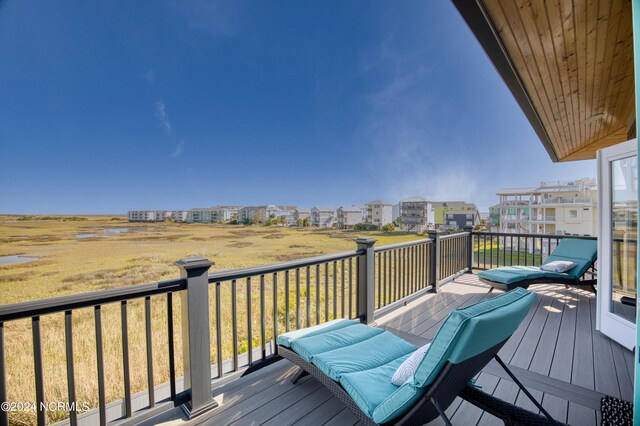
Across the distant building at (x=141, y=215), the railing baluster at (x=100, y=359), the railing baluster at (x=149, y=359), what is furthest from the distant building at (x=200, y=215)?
the railing baluster at (x=100, y=359)

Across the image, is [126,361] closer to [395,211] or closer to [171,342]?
[171,342]

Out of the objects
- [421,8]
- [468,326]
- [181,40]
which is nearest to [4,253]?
[181,40]

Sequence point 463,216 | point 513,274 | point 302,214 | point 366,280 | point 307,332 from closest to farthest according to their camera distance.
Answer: point 307,332 → point 366,280 → point 513,274 → point 302,214 → point 463,216

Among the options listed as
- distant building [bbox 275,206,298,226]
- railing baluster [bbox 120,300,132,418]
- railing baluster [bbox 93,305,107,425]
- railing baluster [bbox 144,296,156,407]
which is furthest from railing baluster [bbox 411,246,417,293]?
distant building [bbox 275,206,298,226]

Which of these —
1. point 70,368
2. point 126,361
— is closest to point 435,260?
point 126,361

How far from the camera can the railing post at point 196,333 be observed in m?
1.83

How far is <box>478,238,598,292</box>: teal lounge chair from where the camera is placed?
12.6 feet

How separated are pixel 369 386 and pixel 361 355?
14.3 inches

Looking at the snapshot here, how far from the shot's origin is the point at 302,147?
2127cm

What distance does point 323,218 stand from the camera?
51.8 feet

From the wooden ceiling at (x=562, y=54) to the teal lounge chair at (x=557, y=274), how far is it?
5.79 ft

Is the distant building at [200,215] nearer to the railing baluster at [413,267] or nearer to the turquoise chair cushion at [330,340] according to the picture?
the railing baluster at [413,267]

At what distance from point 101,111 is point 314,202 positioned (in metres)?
14.0

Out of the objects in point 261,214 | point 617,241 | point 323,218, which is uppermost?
point 261,214
